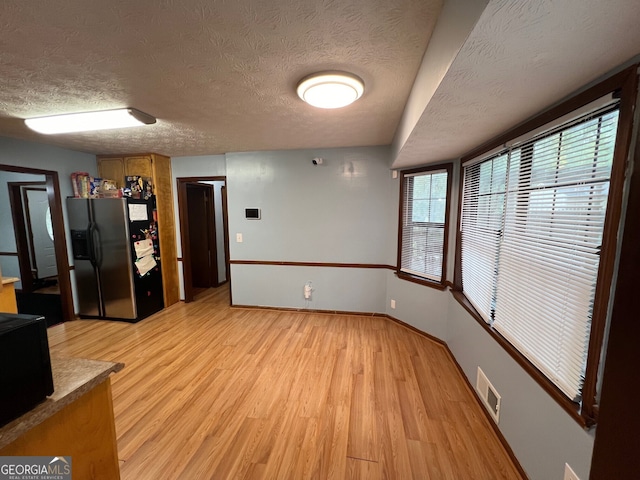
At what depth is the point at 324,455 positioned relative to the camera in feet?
4.94

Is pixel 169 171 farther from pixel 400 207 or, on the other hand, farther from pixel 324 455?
pixel 324 455

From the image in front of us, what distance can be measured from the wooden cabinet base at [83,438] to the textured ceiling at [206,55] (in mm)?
1513

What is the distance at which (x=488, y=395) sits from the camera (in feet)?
5.77

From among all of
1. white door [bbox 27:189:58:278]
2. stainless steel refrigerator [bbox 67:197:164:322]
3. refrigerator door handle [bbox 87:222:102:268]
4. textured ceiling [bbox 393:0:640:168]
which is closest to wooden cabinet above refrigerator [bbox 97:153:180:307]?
stainless steel refrigerator [bbox 67:197:164:322]

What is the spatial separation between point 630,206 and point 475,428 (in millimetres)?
1690

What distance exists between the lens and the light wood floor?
4.77 feet

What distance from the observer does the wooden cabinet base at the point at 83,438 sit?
31.9 inches

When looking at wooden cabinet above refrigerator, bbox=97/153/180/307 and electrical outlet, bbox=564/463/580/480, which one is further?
wooden cabinet above refrigerator, bbox=97/153/180/307

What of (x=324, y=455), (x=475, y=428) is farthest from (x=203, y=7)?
(x=475, y=428)

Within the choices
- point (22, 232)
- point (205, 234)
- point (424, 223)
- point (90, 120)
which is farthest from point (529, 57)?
point (22, 232)

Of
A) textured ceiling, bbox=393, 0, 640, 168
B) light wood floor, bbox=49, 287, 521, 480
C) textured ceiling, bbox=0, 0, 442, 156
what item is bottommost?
light wood floor, bbox=49, 287, 521, 480

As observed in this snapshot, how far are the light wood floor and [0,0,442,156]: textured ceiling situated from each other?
89.3 inches

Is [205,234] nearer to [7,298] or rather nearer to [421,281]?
[7,298]

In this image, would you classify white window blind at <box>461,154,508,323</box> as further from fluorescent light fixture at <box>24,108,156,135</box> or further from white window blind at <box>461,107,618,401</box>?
fluorescent light fixture at <box>24,108,156,135</box>
